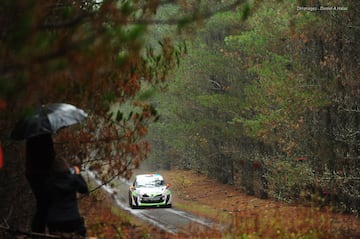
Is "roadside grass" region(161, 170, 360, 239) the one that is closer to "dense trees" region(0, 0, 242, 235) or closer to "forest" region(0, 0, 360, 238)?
"forest" region(0, 0, 360, 238)

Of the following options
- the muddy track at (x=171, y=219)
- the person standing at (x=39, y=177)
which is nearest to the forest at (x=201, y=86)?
the person standing at (x=39, y=177)

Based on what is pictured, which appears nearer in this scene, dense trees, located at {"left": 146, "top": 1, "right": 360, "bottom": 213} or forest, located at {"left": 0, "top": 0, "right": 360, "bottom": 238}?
forest, located at {"left": 0, "top": 0, "right": 360, "bottom": 238}

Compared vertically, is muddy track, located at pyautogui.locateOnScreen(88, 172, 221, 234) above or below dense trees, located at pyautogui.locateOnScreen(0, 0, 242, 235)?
below

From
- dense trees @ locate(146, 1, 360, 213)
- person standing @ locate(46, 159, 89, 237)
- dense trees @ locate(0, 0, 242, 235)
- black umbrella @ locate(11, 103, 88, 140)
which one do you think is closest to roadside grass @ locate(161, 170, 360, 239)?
dense trees @ locate(146, 1, 360, 213)

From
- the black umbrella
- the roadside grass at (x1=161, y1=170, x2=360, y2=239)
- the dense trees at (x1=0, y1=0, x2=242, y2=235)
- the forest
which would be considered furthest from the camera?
the roadside grass at (x1=161, y1=170, x2=360, y2=239)

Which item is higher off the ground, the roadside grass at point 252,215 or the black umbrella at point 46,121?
the black umbrella at point 46,121

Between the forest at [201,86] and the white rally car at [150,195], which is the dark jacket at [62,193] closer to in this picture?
the forest at [201,86]

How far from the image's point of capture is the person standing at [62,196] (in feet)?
16.5

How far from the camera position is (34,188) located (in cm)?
512

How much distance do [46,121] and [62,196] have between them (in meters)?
0.87

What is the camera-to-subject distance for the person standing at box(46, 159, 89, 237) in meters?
5.02

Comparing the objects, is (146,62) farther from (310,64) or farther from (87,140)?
(310,64)

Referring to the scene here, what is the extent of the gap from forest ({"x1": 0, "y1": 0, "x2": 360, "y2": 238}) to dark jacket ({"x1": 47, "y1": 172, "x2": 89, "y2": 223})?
0.74m

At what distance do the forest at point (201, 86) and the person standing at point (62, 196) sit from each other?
690 mm
